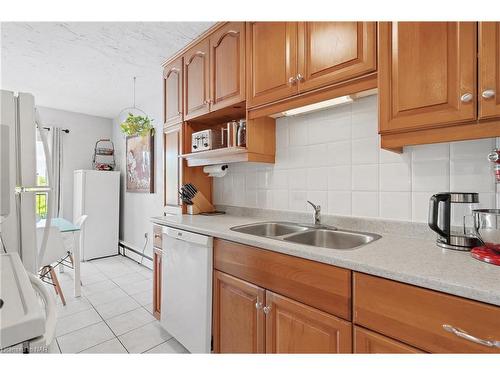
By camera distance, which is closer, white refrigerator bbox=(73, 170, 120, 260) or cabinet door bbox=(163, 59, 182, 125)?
cabinet door bbox=(163, 59, 182, 125)

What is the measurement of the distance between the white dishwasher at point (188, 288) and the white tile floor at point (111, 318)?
0.22 metres

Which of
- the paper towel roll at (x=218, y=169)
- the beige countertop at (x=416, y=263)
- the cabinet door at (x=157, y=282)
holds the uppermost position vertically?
the paper towel roll at (x=218, y=169)

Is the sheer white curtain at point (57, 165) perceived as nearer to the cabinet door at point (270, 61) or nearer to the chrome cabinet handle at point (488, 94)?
the cabinet door at point (270, 61)

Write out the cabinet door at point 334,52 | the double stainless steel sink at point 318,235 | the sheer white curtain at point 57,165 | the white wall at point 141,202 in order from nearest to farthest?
the cabinet door at point 334,52 < the double stainless steel sink at point 318,235 < the white wall at point 141,202 < the sheer white curtain at point 57,165

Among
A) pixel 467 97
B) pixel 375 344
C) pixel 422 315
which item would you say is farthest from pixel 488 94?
pixel 375 344

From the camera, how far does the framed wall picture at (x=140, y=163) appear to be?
12.0 ft

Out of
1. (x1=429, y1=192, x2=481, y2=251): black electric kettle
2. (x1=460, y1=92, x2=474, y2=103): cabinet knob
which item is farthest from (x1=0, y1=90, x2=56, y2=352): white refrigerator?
(x1=460, y1=92, x2=474, y2=103): cabinet knob

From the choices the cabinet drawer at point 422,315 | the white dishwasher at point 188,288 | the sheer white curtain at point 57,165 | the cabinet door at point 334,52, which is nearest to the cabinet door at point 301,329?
the cabinet drawer at point 422,315

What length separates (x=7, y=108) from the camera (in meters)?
1.09

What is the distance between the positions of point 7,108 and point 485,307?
1848 mm

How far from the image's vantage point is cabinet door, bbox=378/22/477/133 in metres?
0.94

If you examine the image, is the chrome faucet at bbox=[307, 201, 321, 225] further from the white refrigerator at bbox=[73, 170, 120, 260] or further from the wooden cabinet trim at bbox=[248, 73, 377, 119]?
the white refrigerator at bbox=[73, 170, 120, 260]

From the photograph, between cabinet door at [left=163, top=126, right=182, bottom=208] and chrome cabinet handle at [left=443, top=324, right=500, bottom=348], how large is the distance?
6.62 feet
